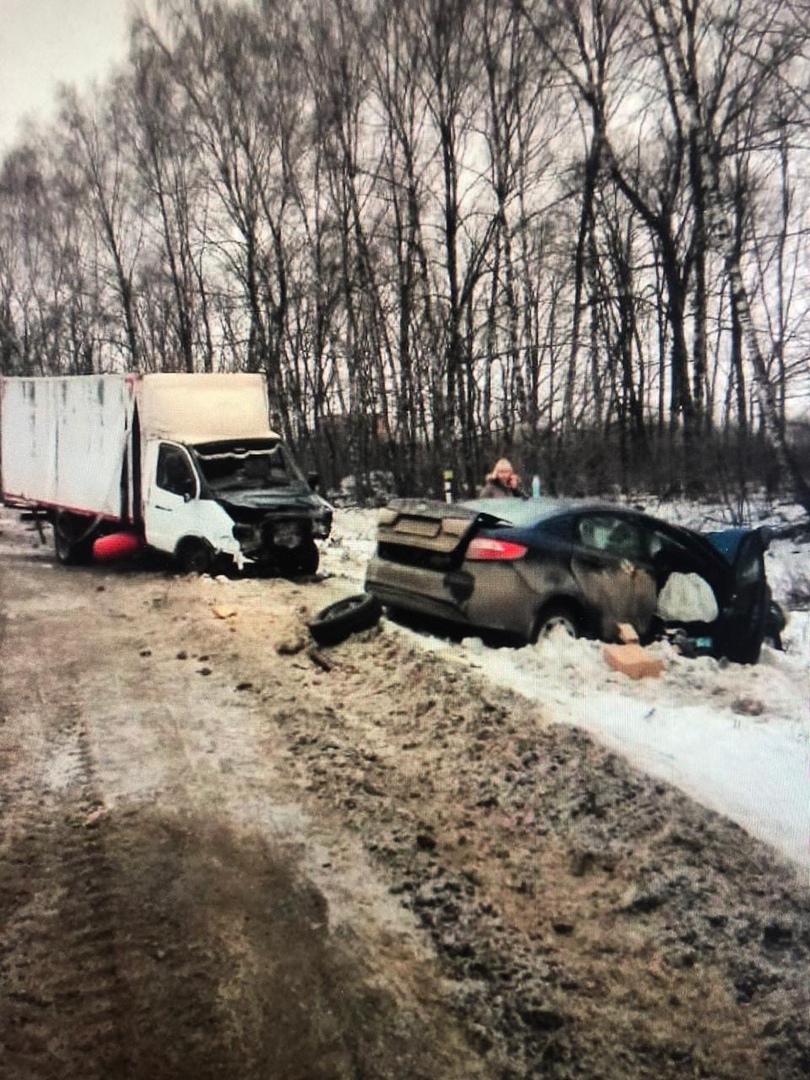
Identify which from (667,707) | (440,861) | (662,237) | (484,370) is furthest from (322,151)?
(440,861)

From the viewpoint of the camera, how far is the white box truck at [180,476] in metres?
12.7

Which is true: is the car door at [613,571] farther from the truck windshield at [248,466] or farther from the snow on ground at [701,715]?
the truck windshield at [248,466]

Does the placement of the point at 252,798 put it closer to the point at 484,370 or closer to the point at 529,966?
the point at 529,966

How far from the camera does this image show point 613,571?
795cm

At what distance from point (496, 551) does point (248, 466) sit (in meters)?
6.92

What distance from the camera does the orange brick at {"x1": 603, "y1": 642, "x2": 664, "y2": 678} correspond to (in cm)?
698

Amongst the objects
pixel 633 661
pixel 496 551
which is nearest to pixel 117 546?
pixel 496 551

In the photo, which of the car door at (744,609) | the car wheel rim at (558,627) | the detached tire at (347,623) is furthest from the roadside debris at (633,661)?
the detached tire at (347,623)

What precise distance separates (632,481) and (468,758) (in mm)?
10517

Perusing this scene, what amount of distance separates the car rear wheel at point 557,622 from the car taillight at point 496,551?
0.52m

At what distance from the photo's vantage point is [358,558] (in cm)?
1552

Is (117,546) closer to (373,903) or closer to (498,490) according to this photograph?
(498,490)

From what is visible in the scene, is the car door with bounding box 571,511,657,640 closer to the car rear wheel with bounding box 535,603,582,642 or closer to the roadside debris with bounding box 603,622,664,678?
the car rear wheel with bounding box 535,603,582,642

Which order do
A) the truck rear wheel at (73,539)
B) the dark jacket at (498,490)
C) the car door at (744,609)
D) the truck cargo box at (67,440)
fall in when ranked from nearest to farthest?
1. the car door at (744,609)
2. the dark jacket at (498,490)
3. the truck cargo box at (67,440)
4. the truck rear wheel at (73,539)
